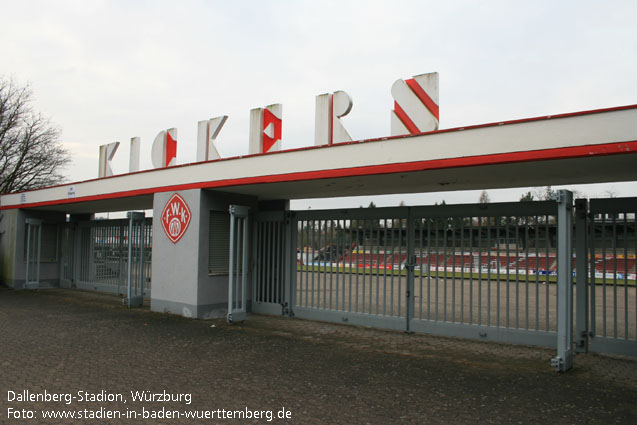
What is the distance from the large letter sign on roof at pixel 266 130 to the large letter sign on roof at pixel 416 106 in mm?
3115

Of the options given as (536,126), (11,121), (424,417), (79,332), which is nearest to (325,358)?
(424,417)

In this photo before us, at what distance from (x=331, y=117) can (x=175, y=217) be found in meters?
3.99

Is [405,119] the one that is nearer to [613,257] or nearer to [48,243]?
[613,257]

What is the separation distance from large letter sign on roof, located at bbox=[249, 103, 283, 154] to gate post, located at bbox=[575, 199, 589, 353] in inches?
242

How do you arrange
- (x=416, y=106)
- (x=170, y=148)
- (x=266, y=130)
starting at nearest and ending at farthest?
(x=416, y=106)
(x=266, y=130)
(x=170, y=148)

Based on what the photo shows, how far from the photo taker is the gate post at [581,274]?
703 cm

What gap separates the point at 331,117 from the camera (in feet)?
31.6

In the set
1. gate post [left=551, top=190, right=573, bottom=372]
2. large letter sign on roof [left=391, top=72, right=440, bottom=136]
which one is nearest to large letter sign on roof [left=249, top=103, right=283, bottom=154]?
large letter sign on roof [left=391, top=72, right=440, bottom=136]

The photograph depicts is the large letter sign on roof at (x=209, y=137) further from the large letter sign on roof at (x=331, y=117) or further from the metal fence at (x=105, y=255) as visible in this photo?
the large letter sign on roof at (x=331, y=117)

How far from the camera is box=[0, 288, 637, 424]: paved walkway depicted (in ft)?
15.2

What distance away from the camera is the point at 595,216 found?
23.1ft

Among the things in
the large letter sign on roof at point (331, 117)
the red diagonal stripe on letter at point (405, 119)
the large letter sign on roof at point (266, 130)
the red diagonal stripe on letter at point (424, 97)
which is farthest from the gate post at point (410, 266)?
the large letter sign on roof at point (266, 130)

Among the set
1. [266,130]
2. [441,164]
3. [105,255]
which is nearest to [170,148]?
[266,130]

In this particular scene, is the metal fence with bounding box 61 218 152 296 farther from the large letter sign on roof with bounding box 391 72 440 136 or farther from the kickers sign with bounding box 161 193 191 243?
the large letter sign on roof with bounding box 391 72 440 136
